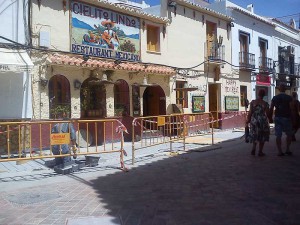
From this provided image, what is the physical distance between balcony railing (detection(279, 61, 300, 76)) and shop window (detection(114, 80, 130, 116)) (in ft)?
51.3

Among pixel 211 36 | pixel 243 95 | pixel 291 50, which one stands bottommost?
pixel 243 95

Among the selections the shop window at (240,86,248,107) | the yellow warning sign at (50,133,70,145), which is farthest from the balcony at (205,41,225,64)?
the yellow warning sign at (50,133,70,145)

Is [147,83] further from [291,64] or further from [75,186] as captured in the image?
[291,64]

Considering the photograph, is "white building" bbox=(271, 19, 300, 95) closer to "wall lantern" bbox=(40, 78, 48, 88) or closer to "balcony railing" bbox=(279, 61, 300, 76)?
"balcony railing" bbox=(279, 61, 300, 76)

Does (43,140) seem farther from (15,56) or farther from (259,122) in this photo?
(259,122)

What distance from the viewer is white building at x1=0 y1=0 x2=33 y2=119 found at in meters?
9.98

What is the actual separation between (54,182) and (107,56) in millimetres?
7141

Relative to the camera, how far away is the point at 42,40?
10.7 meters

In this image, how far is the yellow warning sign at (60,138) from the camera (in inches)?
281

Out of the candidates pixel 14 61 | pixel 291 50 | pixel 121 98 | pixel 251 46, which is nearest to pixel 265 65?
pixel 251 46

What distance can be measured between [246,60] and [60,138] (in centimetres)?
1616

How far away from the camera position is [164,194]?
5527 mm

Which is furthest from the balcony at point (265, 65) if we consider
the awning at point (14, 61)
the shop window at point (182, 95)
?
the awning at point (14, 61)

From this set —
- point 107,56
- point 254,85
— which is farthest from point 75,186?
point 254,85
